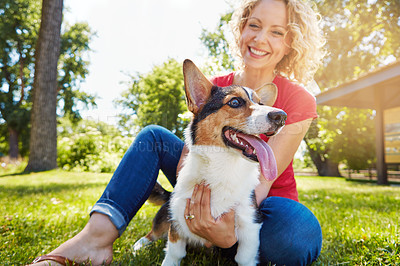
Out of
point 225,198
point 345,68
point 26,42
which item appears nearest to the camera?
point 225,198

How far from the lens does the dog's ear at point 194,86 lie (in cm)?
201

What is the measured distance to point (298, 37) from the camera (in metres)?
2.56

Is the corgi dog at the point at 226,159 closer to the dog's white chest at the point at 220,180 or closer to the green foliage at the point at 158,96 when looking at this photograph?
the dog's white chest at the point at 220,180

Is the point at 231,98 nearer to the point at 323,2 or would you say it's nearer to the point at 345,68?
the point at 323,2

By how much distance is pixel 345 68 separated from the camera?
649 inches

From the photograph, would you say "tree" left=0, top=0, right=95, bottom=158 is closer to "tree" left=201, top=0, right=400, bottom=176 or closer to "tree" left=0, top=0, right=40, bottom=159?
"tree" left=0, top=0, right=40, bottom=159

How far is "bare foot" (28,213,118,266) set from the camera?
193 cm

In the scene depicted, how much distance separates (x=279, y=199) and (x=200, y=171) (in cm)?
64

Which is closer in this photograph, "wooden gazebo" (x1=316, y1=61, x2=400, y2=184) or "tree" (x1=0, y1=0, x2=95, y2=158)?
"wooden gazebo" (x1=316, y1=61, x2=400, y2=184)

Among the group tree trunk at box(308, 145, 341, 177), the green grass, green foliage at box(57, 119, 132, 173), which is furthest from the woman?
tree trunk at box(308, 145, 341, 177)

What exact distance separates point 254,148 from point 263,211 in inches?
21.6

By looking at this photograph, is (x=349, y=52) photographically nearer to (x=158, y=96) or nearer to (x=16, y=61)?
(x=158, y=96)

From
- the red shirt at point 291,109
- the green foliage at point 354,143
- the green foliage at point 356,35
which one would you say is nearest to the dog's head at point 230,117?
the red shirt at point 291,109

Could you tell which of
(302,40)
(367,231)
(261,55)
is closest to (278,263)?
(367,231)
